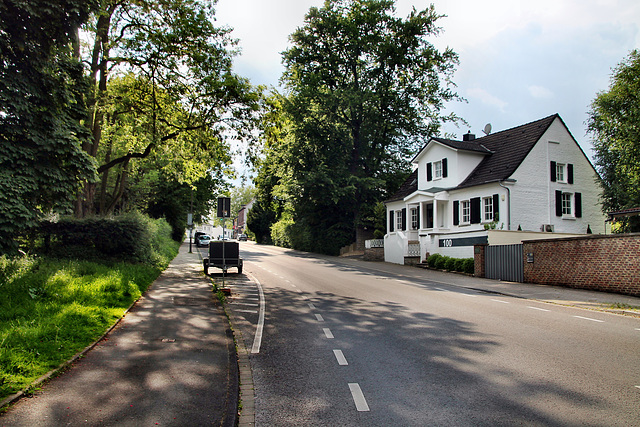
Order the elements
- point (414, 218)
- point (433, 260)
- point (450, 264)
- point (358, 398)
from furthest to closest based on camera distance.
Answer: point (414, 218)
point (433, 260)
point (450, 264)
point (358, 398)

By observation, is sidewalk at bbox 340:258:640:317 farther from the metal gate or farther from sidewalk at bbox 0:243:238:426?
sidewalk at bbox 0:243:238:426

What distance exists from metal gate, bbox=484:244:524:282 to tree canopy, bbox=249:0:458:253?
618 inches

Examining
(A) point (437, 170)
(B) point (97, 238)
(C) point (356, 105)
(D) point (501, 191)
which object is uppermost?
(C) point (356, 105)

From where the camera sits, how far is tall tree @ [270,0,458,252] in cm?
3747

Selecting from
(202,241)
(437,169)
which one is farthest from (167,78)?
(202,241)

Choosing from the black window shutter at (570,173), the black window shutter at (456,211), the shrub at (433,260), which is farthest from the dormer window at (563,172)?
the shrub at (433,260)

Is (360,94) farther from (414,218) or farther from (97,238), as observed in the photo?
(97,238)

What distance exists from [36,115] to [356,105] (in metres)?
26.9

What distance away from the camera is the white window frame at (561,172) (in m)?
29.3

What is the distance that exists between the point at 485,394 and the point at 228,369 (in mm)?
3229

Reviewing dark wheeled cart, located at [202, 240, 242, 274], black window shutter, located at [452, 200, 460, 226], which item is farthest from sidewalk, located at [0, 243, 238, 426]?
black window shutter, located at [452, 200, 460, 226]

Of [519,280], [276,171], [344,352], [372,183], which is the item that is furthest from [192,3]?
[276,171]

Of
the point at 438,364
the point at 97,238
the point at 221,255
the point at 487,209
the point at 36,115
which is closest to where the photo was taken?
the point at 438,364

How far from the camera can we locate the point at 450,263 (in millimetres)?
25391
